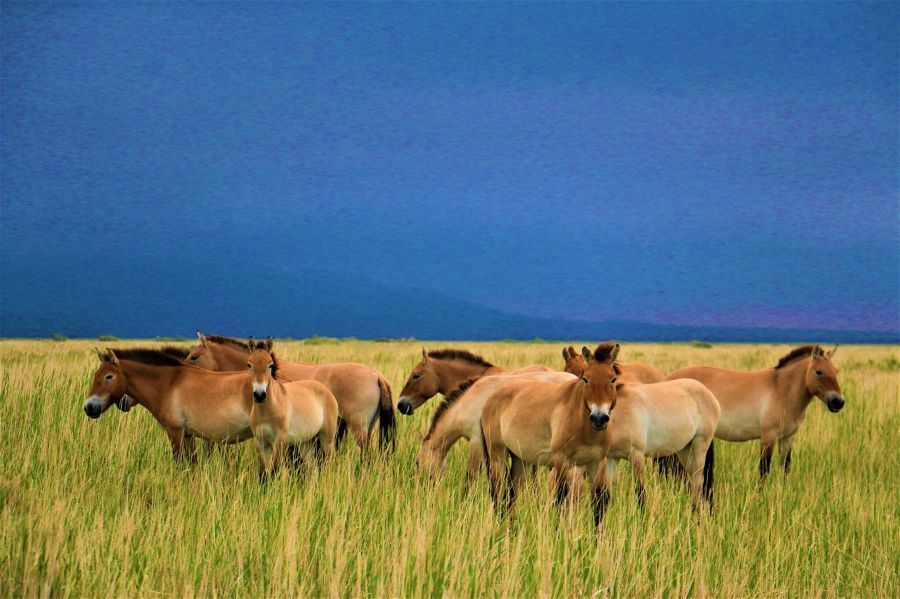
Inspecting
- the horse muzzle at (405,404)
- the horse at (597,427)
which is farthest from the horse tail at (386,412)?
the horse at (597,427)

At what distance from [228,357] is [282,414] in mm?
4028

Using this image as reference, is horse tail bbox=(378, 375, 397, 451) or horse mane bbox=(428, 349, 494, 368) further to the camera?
horse mane bbox=(428, 349, 494, 368)

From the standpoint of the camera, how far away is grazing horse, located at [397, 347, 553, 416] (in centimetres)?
1133

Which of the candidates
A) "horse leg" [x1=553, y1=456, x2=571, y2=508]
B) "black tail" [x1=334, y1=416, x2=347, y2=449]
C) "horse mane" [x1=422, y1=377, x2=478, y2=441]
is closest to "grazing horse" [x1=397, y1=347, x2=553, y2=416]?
"black tail" [x1=334, y1=416, x2=347, y2=449]

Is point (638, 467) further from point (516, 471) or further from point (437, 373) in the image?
point (437, 373)

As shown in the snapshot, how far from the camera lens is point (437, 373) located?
450 inches

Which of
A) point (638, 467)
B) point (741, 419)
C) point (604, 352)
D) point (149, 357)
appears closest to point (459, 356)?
point (741, 419)

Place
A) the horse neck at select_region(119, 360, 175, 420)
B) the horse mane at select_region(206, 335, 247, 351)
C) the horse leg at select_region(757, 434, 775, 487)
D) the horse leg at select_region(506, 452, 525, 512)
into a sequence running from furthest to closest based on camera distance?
the horse mane at select_region(206, 335, 247, 351) → the horse leg at select_region(757, 434, 775, 487) → the horse neck at select_region(119, 360, 175, 420) → the horse leg at select_region(506, 452, 525, 512)

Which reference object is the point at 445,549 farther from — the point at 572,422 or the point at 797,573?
the point at 797,573

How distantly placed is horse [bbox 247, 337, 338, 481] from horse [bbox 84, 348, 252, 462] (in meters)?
0.37

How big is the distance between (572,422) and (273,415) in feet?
12.0

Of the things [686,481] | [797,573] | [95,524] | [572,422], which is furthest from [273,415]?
[797,573]

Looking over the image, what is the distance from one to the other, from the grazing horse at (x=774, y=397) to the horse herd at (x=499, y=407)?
0.05 ft

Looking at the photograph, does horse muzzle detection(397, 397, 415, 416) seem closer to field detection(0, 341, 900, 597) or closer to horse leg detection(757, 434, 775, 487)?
field detection(0, 341, 900, 597)
